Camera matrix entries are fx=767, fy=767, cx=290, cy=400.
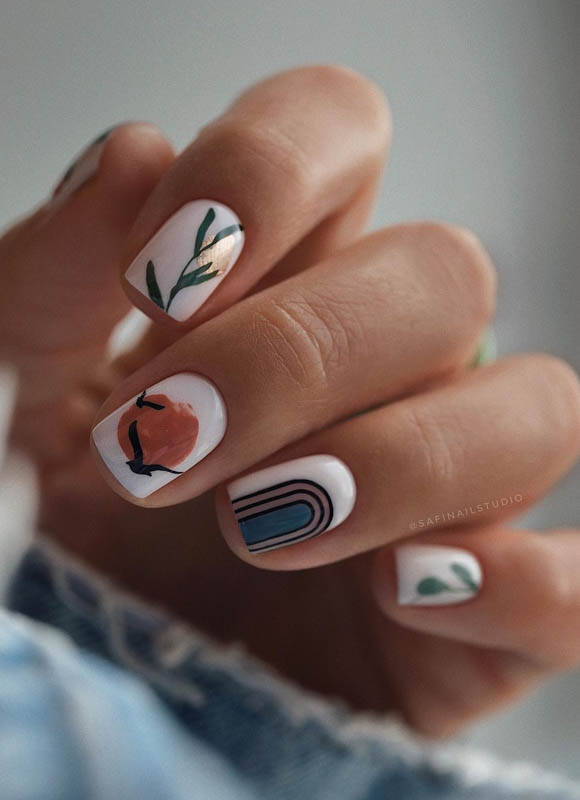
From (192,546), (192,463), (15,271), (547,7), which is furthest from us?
(547,7)

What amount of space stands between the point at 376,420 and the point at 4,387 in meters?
0.26

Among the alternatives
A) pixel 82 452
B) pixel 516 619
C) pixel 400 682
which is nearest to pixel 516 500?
pixel 516 619

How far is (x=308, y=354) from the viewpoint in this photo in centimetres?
35

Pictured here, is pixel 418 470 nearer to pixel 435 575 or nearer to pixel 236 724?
pixel 435 575

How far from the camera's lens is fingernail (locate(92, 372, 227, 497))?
322 millimetres

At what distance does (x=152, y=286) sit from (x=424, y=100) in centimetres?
42

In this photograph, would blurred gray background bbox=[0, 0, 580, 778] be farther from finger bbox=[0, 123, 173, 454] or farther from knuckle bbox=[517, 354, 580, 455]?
knuckle bbox=[517, 354, 580, 455]

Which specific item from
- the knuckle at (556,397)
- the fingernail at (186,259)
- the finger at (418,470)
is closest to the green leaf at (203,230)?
the fingernail at (186,259)

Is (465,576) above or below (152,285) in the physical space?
below

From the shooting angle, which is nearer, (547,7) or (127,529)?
(127,529)

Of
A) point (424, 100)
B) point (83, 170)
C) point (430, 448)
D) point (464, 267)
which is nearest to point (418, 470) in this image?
point (430, 448)

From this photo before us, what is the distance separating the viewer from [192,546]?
55 cm

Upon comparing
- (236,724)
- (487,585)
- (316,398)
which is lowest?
(236,724)

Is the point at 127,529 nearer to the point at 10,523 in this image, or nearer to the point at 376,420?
the point at 10,523
